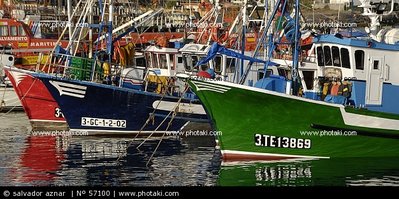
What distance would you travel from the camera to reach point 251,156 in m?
23.7

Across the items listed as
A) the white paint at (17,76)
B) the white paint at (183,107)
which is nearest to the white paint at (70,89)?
the white paint at (183,107)

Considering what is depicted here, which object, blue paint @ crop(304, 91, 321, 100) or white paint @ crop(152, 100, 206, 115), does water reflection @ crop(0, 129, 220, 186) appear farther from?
blue paint @ crop(304, 91, 321, 100)

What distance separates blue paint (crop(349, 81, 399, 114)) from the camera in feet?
78.0

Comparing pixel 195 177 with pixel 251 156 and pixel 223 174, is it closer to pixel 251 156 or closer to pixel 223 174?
pixel 223 174

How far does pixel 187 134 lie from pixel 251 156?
7335mm

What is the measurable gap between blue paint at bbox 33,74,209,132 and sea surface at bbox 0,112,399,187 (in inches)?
65.6

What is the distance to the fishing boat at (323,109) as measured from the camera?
2280 cm

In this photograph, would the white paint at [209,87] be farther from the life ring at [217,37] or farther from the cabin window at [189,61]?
the life ring at [217,37]

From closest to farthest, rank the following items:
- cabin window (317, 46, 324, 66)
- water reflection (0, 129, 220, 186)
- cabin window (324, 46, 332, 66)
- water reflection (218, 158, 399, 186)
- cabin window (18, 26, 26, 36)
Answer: water reflection (218, 158, 399, 186) < water reflection (0, 129, 220, 186) < cabin window (324, 46, 332, 66) < cabin window (317, 46, 324, 66) < cabin window (18, 26, 26, 36)

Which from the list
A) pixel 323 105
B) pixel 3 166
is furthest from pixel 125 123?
pixel 323 105

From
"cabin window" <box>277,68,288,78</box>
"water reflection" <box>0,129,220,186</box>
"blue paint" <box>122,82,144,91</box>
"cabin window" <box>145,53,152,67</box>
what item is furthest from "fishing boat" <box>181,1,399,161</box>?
"cabin window" <box>145,53,152,67</box>

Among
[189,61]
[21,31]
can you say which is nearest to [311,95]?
[189,61]

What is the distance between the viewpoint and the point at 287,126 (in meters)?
23.1

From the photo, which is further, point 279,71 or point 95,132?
point 95,132
